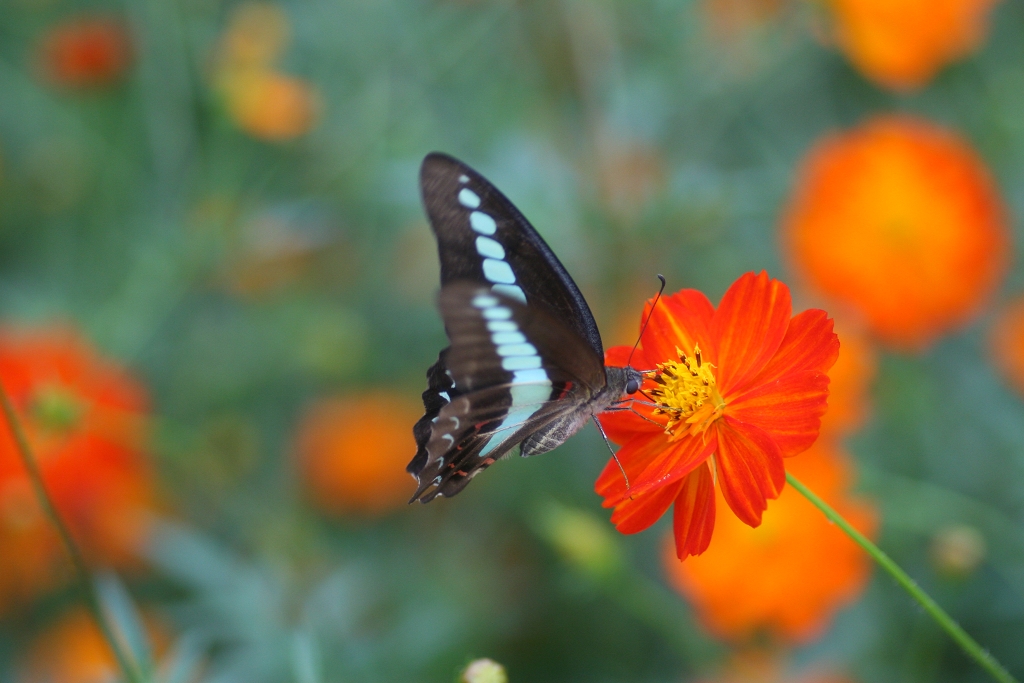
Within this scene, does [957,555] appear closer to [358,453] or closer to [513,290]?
[513,290]

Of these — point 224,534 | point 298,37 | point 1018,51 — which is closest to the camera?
point 224,534

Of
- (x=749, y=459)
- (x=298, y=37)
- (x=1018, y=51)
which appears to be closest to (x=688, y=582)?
(x=749, y=459)

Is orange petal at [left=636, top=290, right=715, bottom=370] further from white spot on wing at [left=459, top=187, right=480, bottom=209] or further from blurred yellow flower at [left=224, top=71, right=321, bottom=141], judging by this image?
blurred yellow flower at [left=224, top=71, right=321, bottom=141]

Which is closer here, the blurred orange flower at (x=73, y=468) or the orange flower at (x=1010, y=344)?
the blurred orange flower at (x=73, y=468)

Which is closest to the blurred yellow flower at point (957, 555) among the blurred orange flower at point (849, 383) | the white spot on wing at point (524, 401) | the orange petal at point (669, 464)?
the blurred orange flower at point (849, 383)

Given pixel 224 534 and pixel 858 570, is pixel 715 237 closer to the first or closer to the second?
pixel 858 570

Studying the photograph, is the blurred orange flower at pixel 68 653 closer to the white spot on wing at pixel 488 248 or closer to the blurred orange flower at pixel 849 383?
the white spot on wing at pixel 488 248

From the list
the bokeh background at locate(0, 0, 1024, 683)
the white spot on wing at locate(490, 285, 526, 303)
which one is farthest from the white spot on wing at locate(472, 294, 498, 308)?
the bokeh background at locate(0, 0, 1024, 683)
